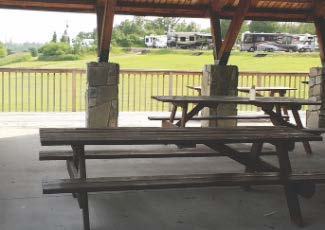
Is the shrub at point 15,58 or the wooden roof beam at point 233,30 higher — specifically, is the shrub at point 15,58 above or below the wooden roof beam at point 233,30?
below

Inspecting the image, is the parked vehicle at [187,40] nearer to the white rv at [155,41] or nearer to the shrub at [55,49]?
the white rv at [155,41]

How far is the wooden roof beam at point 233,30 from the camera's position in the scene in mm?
6953

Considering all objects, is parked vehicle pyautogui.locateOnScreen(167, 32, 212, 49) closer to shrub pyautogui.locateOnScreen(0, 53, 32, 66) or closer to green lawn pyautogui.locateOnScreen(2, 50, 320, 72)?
green lawn pyautogui.locateOnScreen(2, 50, 320, 72)

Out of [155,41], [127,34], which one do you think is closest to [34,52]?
[127,34]

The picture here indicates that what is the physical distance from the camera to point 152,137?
337 cm

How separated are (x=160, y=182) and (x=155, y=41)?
1957 cm

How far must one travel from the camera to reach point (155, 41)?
22.4 metres

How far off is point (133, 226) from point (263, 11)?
6236 millimetres

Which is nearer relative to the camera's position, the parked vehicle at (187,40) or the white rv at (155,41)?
the white rv at (155,41)

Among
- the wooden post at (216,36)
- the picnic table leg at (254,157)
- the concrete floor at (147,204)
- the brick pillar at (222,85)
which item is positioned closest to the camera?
the concrete floor at (147,204)

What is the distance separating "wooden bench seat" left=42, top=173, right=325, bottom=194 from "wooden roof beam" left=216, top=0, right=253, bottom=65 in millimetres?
3903

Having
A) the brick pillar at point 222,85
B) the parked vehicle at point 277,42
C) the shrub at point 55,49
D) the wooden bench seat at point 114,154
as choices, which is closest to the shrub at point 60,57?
the shrub at point 55,49

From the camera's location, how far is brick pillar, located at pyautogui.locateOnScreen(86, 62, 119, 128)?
7148 mm

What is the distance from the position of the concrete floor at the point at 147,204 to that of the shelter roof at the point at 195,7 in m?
3.04
